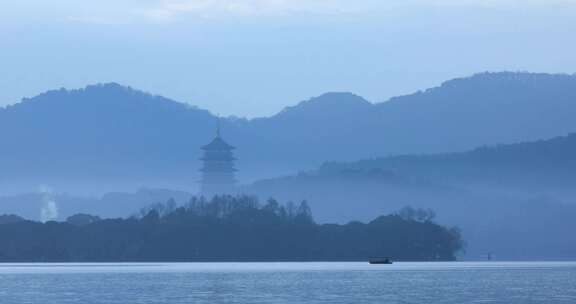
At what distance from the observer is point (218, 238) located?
573 ft

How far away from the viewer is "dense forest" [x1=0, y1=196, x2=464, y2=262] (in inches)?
6816

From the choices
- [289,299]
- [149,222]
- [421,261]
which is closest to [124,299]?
[289,299]

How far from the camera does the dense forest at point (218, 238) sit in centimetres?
17312

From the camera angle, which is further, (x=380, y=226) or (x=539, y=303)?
(x=380, y=226)

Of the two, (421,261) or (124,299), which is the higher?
(421,261)

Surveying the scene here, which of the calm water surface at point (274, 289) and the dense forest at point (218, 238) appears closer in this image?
the calm water surface at point (274, 289)

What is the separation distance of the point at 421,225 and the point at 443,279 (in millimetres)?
62436

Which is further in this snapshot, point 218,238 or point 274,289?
point 218,238

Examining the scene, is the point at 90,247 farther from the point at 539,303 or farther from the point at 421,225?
the point at 539,303

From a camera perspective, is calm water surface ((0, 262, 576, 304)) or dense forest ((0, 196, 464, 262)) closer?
calm water surface ((0, 262, 576, 304))

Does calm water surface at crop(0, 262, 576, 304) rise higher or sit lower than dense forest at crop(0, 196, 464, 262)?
lower

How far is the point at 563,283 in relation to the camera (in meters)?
107

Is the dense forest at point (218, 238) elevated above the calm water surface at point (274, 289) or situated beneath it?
elevated above

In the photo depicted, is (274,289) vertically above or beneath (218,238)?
beneath
